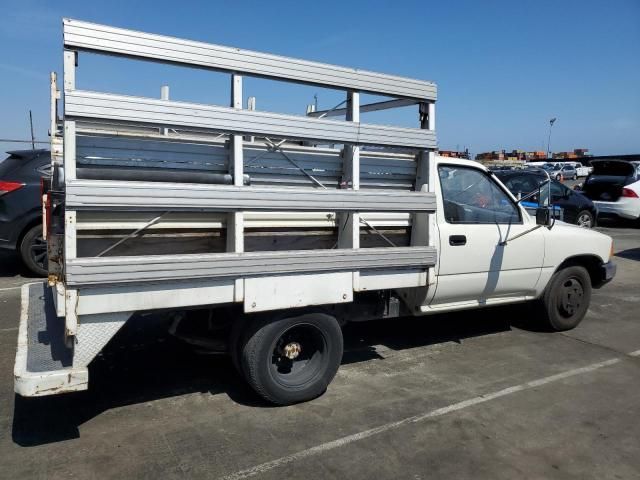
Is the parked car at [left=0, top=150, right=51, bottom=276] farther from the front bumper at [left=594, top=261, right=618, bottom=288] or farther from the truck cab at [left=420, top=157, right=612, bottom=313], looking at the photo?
the front bumper at [left=594, top=261, right=618, bottom=288]

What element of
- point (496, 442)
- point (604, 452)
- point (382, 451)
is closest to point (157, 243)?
point (382, 451)

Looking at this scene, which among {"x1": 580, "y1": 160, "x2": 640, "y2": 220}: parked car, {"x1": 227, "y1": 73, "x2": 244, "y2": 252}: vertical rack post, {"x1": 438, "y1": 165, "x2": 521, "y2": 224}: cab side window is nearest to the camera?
{"x1": 227, "y1": 73, "x2": 244, "y2": 252}: vertical rack post

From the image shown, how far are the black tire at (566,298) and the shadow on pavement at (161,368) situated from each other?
0.45 m

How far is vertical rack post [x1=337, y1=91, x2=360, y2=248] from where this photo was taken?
4141 mm

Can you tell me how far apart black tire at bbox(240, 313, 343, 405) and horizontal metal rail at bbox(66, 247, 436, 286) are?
41cm

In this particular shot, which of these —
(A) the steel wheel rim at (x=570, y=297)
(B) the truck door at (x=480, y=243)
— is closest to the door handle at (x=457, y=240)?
(B) the truck door at (x=480, y=243)

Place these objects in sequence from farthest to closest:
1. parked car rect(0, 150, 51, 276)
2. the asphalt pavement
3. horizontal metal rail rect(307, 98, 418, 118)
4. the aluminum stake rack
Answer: parked car rect(0, 150, 51, 276) → horizontal metal rail rect(307, 98, 418, 118) → the asphalt pavement → the aluminum stake rack

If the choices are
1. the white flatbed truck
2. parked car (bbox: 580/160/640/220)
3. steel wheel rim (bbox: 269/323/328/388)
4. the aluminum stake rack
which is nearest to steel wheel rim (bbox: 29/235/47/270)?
the white flatbed truck

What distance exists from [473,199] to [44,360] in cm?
380

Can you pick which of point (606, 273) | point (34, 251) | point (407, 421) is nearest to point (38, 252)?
point (34, 251)

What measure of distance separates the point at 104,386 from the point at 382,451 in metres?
2.28

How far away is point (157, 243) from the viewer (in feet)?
12.1

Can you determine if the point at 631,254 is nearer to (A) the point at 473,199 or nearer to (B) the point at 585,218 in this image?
(B) the point at 585,218

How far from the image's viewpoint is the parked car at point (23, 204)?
316 inches
